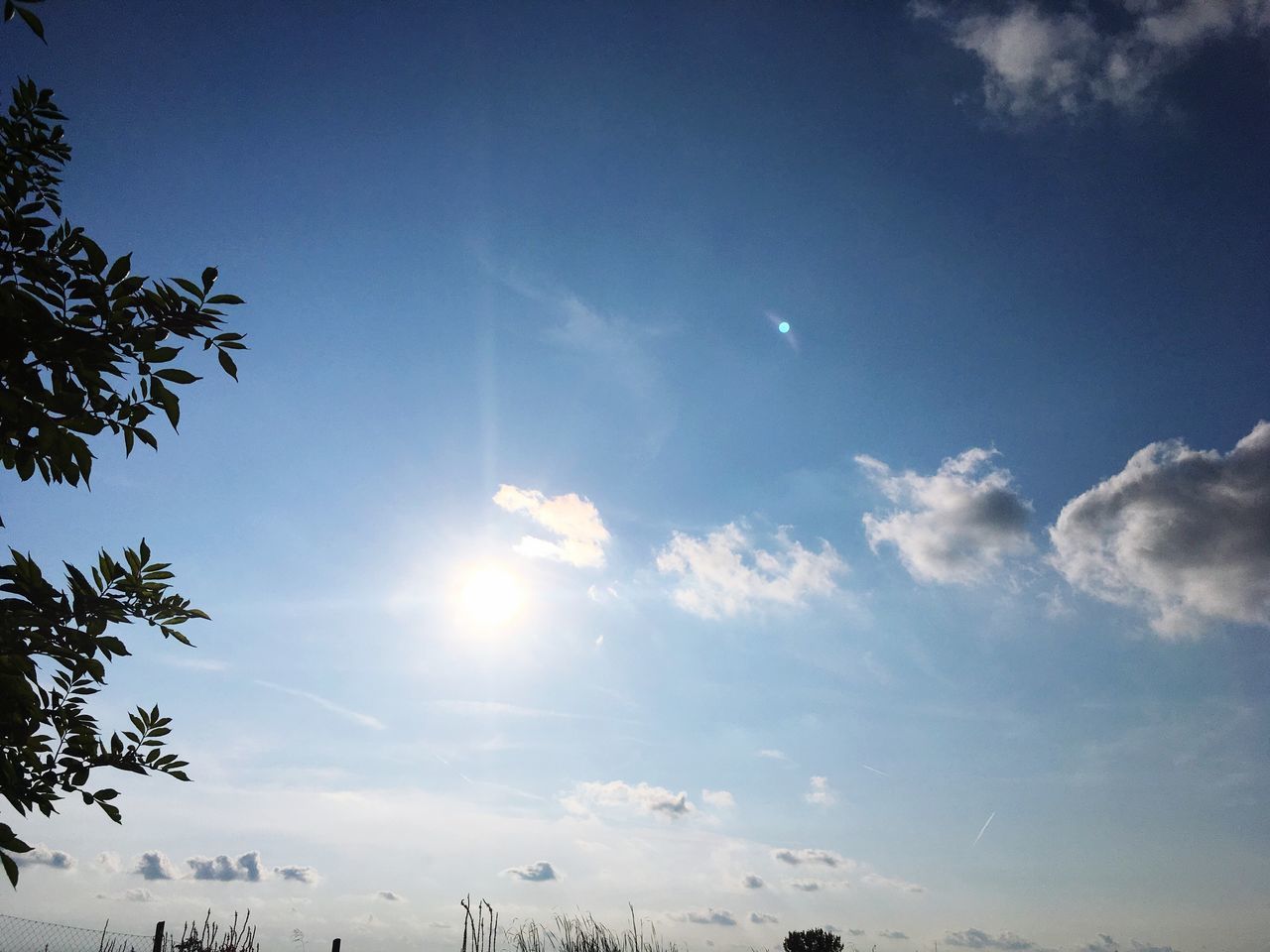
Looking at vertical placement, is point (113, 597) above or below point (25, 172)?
below

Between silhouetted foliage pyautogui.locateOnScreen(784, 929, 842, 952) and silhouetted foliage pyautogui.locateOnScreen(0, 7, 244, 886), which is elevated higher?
silhouetted foliage pyautogui.locateOnScreen(0, 7, 244, 886)

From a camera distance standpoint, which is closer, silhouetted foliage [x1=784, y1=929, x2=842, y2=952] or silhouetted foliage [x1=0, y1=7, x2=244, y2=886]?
silhouetted foliage [x1=0, y1=7, x2=244, y2=886]

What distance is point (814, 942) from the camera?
24.1 meters

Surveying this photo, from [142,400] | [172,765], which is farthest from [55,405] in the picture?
[172,765]

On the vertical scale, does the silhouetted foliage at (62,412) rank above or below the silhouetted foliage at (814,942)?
above

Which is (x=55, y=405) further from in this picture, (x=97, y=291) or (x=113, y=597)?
(x=113, y=597)

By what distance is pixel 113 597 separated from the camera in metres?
3.14

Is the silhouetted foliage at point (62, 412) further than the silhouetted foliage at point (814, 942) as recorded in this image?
No

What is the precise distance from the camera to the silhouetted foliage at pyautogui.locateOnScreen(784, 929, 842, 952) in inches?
940

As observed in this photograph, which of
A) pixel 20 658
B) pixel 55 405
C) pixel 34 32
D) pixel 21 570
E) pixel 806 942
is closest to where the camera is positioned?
pixel 34 32

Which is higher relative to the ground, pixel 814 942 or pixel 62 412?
pixel 62 412

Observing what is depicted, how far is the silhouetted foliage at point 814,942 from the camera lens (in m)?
23.9

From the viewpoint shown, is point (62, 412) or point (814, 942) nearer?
point (62, 412)

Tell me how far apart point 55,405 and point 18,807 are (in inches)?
60.7
